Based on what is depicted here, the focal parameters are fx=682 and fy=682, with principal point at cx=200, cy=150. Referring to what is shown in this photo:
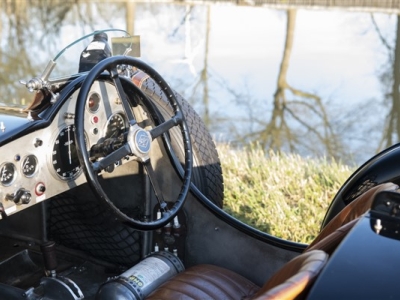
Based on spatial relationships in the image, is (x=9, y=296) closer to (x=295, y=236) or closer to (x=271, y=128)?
(x=295, y=236)

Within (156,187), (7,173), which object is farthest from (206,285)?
(7,173)

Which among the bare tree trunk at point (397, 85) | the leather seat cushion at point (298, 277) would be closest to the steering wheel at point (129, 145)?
the leather seat cushion at point (298, 277)

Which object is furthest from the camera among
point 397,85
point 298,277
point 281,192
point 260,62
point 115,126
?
point 260,62

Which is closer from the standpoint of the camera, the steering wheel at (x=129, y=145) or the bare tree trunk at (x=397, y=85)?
the steering wheel at (x=129, y=145)

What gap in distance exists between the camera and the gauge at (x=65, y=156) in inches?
103

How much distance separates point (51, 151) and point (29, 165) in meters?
0.10

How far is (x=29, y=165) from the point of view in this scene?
99.5 inches

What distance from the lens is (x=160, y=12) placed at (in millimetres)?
15000

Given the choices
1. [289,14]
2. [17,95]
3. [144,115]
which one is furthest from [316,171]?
[289,14]

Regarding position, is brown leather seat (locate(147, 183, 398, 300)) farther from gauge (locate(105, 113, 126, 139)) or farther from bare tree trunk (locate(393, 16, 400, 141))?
bare tree trunk (locate(393, 16, 400, 141))

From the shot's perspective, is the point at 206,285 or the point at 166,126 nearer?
the point at 206,285

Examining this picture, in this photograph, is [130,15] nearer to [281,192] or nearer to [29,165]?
[281,192]

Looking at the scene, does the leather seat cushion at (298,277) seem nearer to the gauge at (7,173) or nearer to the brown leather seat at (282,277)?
the brown leather seat at (282,277)

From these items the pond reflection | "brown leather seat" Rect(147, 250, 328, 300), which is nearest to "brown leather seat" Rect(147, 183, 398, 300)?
"brown leather seat" Rect(147, 250, 328, 300)
